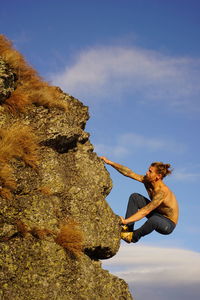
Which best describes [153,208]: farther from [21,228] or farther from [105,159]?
[21,228]

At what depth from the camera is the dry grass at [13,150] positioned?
31.7 ft

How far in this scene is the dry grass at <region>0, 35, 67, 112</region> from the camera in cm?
1188

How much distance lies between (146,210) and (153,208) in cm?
22

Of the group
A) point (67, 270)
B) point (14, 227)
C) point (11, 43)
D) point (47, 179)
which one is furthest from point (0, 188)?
point (11, 43)

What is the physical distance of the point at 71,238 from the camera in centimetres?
1032

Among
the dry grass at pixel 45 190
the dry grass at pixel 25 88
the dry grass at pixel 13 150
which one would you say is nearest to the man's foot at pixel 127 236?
the dry grass at pixel 45 190

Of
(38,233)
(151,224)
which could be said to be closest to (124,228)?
(151,224)

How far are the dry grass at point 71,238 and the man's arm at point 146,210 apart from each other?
1.99 metres

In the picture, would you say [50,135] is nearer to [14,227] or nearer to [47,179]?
[47,179]

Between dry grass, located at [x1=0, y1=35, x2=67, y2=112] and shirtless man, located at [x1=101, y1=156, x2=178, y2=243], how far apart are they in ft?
11.9

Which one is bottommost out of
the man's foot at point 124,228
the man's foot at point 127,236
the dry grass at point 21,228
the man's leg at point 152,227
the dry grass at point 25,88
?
the dry grass at point 21,228

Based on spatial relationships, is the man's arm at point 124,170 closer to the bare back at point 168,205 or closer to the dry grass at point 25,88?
the bare back at point 168,205

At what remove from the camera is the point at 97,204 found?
11.6 metres

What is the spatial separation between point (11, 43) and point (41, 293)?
860 cm
